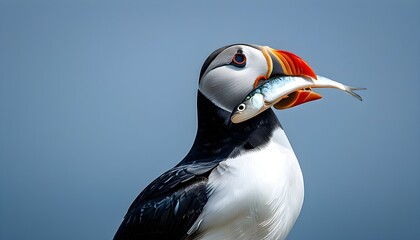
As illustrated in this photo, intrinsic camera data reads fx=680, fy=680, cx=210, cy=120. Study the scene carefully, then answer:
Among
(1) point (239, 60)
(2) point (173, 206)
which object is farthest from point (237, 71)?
(2) point (173, 206)

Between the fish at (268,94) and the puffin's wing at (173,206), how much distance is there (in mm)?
185

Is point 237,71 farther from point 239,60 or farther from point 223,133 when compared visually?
point 223,133

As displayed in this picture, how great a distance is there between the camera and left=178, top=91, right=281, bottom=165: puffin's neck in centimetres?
216

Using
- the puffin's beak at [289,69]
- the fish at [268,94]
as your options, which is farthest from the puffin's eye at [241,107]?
the puffin's beak at [289,69]

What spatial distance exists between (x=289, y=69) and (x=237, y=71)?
0.17 m

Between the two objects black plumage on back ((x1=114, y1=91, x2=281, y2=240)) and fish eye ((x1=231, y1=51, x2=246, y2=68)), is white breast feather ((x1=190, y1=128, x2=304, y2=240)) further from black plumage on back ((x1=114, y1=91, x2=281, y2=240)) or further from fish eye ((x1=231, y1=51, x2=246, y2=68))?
fish eye ((x1=231, y1=51, x2=246, y2=68))

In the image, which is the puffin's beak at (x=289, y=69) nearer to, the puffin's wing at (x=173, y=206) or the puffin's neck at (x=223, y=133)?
the puffin's neck at (x=223, y=133)

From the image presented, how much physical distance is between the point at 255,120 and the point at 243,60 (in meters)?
0.20

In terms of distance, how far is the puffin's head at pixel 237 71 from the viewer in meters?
2.19

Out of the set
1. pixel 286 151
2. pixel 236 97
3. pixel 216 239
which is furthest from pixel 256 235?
pixel 236 97

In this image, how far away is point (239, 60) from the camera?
7.20 ft

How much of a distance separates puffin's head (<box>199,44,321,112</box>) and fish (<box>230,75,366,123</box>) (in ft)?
0.10

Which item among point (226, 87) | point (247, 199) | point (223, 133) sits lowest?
point (247, 199)

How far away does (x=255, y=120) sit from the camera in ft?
7.23
